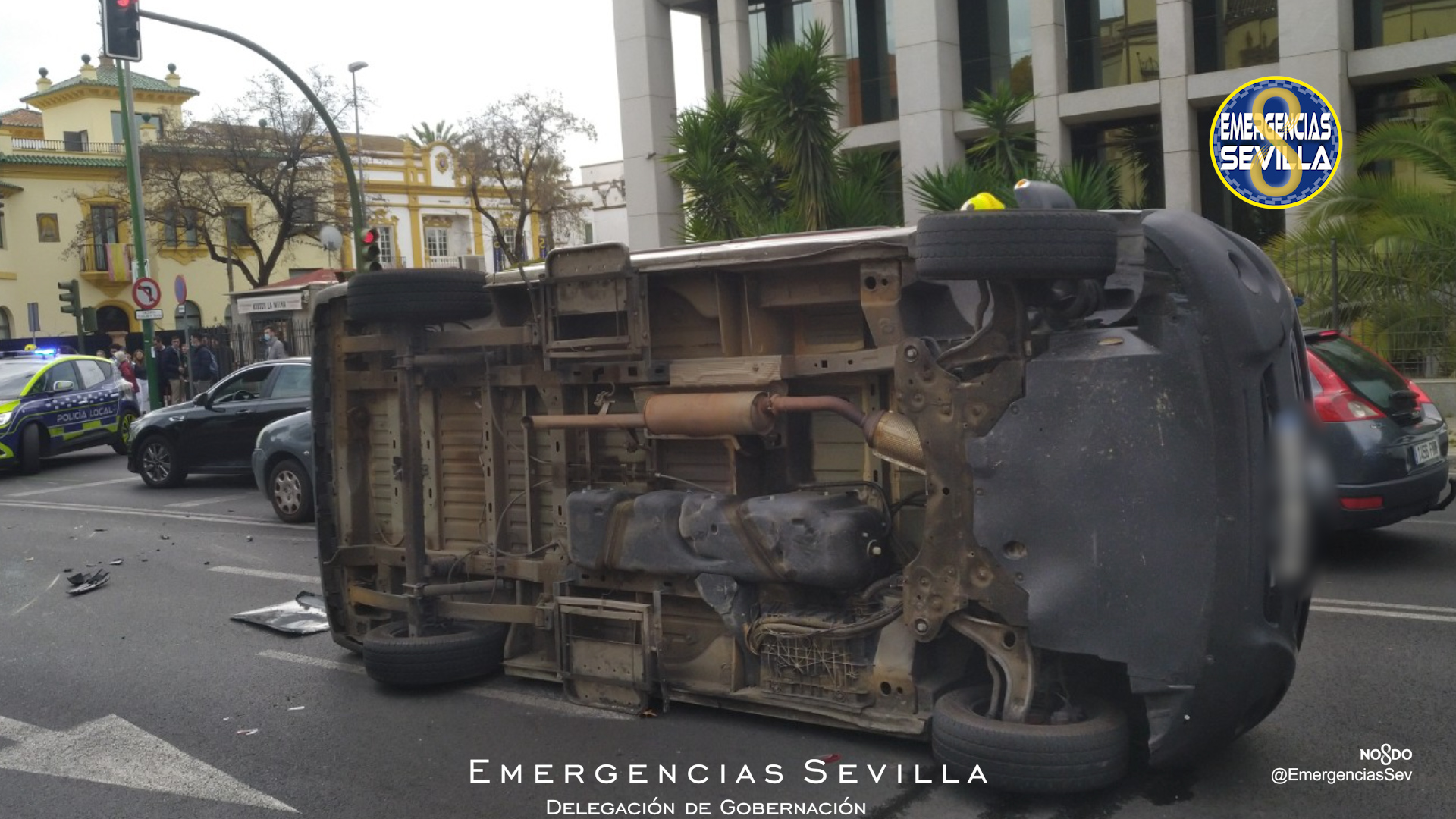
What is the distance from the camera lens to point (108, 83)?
188 feet

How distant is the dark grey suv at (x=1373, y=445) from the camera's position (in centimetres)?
770

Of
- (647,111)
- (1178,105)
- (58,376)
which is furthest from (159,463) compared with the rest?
(1178,105)

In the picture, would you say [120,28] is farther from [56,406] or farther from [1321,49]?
[1321,49]

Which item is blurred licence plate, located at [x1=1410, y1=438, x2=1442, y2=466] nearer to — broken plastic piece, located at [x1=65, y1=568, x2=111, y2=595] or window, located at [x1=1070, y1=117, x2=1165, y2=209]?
broken plastic piece, located at [x1=65, y1=568, x2=111, y2=595]

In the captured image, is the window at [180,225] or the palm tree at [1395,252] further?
the window at [180,225]

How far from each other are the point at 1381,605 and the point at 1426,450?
152 centimetres

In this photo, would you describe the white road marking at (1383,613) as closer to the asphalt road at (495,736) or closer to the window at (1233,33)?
the asphalt road at (495,736)

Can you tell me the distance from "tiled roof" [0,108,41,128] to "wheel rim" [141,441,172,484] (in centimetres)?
5500

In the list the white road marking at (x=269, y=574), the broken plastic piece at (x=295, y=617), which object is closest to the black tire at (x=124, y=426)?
the white road marking at (x=269, y=574)

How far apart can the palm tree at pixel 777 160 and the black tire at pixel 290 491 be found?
6.85 metres

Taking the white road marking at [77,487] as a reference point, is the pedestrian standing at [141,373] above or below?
above

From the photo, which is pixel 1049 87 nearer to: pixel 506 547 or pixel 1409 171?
pixel 1409 171

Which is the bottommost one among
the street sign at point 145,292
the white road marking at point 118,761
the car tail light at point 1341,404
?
the white road marking at point 118,761

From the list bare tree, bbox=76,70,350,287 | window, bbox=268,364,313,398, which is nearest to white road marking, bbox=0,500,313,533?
window, bbox=268,364,313,398
